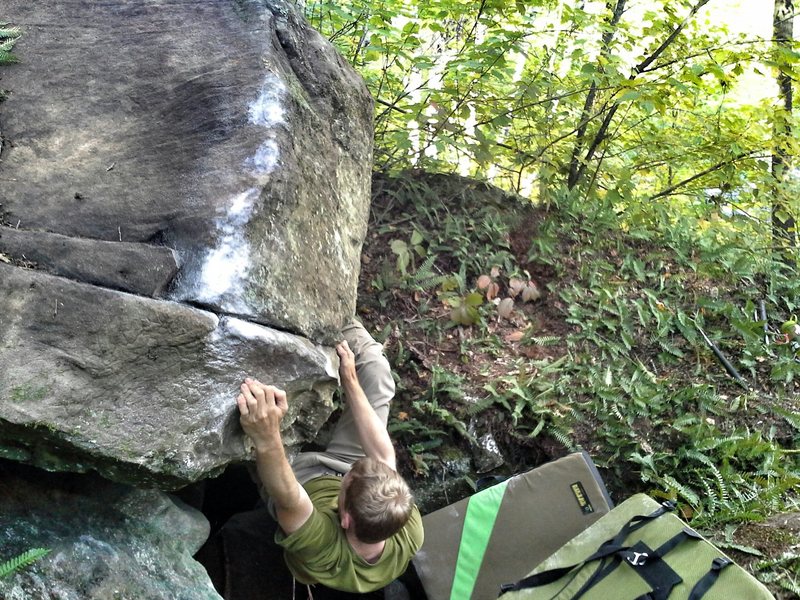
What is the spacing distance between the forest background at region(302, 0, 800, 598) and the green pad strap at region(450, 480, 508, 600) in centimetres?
63

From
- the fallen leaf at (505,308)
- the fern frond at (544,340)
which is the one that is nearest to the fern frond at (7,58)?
the fallen leaf at (505,308)

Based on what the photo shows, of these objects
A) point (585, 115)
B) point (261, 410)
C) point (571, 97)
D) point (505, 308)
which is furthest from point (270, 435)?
point (585, 115)

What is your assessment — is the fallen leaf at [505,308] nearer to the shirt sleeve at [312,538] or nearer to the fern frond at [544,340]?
the fern frond at [544,340]

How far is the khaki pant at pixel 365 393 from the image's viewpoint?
4.86 metres

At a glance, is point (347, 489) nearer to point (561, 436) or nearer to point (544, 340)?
point (561, 436)

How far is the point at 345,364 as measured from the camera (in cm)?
442

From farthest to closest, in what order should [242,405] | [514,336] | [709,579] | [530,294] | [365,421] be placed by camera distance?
[530,294], [514,336], [365,421], [709,579], [242,405]

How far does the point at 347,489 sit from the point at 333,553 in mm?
403

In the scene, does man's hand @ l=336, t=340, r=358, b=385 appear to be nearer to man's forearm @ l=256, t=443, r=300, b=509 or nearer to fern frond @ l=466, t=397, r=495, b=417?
man's forearm @ l=256, t=443, r=300, b=509

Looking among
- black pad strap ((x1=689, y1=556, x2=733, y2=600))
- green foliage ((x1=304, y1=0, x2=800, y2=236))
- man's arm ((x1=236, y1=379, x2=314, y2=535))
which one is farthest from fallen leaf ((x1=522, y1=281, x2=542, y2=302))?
man's arm ((x1=236, y1=379, x2=314, y2=535))

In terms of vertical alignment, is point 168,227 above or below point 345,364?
above

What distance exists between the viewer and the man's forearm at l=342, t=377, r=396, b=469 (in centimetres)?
453

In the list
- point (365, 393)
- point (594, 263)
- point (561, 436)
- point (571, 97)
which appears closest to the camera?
point (365, 393)

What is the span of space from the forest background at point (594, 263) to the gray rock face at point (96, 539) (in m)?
2.29
